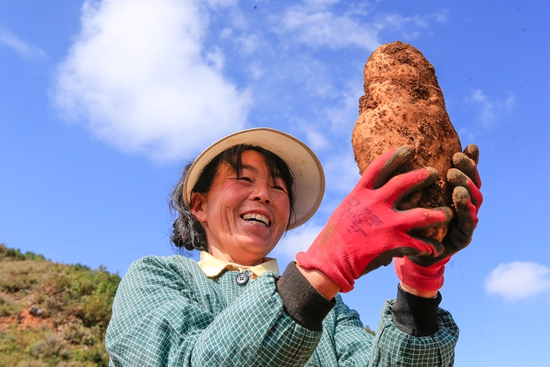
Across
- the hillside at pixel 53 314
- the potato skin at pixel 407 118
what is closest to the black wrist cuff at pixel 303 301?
the potato skin at pixel 407 118

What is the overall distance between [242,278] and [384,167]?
0.95 meters

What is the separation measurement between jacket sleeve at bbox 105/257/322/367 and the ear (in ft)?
1.95

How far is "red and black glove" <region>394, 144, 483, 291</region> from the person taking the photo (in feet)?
6.29

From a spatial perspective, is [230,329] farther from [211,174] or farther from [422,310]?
[211,174]

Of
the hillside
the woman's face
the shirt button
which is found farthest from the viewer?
the hillside

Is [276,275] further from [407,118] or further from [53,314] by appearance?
[53,314]

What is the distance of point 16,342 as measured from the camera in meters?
12.1

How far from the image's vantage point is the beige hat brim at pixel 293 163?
115 inches

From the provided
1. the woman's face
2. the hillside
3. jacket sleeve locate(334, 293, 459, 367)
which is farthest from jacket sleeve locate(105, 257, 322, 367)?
the hillside

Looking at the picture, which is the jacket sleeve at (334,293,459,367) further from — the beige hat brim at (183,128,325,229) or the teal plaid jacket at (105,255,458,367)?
the beige hat brim at (183,128,325,229)

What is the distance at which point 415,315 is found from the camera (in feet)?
6.93

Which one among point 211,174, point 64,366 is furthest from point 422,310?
point 64,366

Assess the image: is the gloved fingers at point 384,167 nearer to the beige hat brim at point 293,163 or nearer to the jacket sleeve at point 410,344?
A: the jacket sleeve at point 410,344

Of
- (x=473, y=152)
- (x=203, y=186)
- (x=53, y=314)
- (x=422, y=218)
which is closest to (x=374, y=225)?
(x=422, y=218)
